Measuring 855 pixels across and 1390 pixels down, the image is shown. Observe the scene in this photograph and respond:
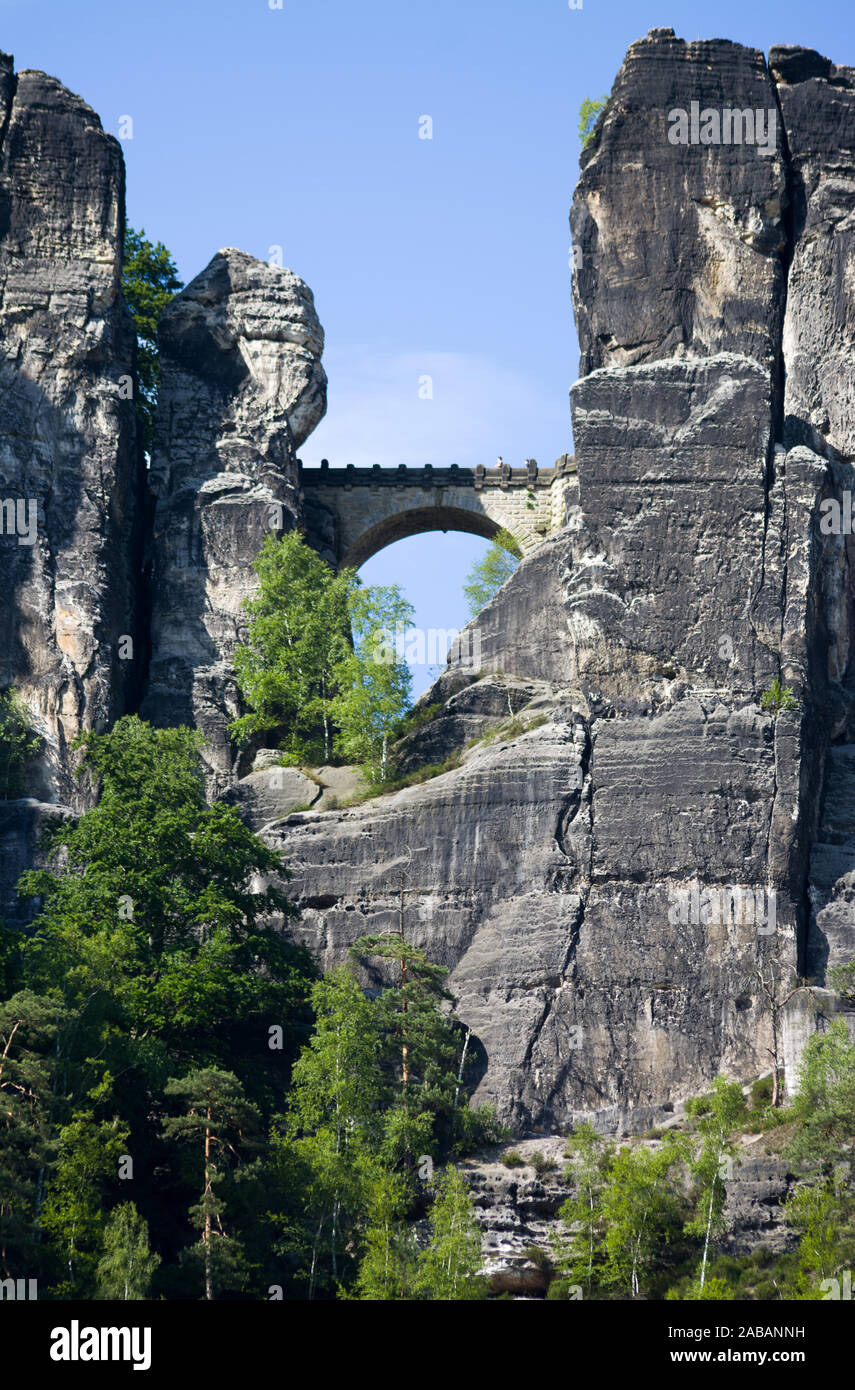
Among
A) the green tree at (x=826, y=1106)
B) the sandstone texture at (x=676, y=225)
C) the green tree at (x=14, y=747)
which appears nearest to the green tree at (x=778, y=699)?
the sandstone texture at (x=676, y=225)

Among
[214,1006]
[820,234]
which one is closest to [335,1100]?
[214,1006]

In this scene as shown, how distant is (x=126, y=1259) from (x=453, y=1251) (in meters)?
6.41

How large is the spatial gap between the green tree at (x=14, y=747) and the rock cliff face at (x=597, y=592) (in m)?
0.64

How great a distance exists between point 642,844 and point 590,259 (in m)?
16.0

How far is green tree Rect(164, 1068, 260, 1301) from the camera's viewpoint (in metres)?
46.1

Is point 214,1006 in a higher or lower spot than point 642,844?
lower

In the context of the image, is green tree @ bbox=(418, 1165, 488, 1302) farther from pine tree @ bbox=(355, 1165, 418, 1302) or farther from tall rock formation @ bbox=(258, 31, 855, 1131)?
tall rock formation @ bbox=(258, 31, 855, 1131)

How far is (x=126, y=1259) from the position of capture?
4331 centimetres

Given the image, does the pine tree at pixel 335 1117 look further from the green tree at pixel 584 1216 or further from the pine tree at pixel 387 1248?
the green tree at pixel 584 1216

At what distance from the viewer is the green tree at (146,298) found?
72062 millimetres

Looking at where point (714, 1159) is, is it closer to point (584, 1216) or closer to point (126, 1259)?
point (584, 1216)

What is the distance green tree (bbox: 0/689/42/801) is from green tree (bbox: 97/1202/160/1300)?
58.6 feet

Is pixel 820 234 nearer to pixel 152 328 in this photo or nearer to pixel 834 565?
pixel 834 565

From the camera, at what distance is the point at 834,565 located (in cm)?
6088
